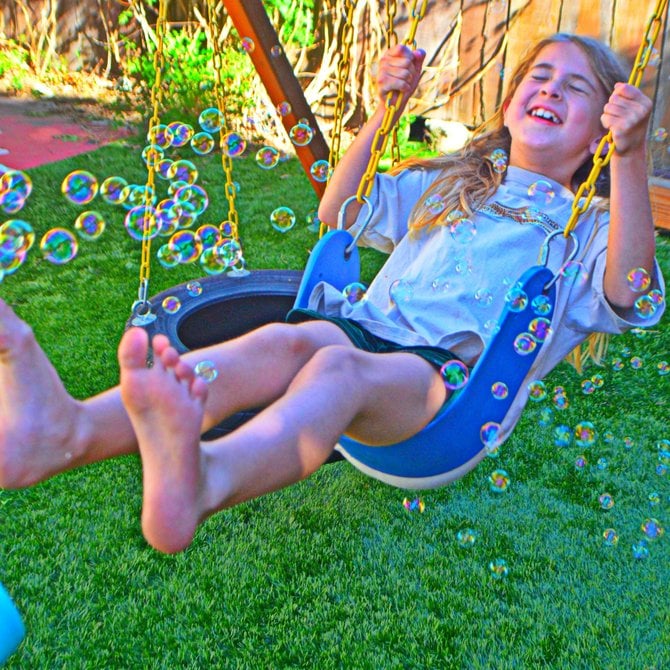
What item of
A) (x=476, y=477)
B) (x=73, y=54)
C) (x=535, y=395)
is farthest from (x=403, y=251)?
(x=73, y=54)

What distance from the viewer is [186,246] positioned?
209 cm

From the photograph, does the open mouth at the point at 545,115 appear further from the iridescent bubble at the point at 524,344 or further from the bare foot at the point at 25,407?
the bare foot at the point at 25,407

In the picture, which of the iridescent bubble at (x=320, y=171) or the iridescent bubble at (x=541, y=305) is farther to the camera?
the iridescent bubble at (x=320, y=171)

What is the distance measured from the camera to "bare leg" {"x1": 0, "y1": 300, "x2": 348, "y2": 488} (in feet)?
4.21

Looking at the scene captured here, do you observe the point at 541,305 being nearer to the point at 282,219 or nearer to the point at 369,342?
the point at 369,342

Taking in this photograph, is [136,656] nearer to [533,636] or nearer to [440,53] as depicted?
[533,636]

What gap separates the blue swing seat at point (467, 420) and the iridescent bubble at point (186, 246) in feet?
2.10

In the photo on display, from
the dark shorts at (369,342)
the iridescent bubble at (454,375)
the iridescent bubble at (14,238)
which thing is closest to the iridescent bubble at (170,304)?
Answer: the iridescent bubble at (14,238)

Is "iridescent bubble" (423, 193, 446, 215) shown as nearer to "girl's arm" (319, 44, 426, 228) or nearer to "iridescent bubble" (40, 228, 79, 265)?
"girl's arm" (319, 44, 426, 228)

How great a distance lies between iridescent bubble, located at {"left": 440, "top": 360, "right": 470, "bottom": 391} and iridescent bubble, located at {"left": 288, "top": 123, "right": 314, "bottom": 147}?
1286 mm

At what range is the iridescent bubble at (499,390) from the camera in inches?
64.4

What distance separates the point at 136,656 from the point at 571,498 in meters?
1.27

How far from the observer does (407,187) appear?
216cm

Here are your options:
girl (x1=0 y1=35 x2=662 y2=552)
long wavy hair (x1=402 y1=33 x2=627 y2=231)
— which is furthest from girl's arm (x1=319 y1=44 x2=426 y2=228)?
long wavy hair (x1=402 y1=33 x2=627 y2=231)
